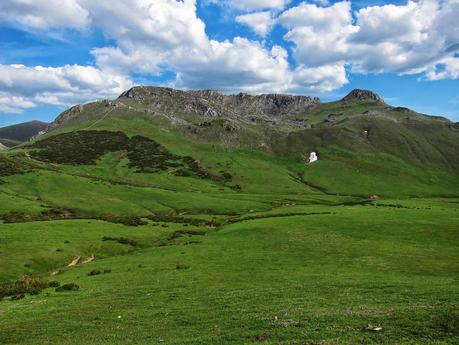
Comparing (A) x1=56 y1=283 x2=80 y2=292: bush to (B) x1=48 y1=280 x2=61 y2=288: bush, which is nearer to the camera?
(A) x1=56 y1=283 x2=80 y2=292: bush

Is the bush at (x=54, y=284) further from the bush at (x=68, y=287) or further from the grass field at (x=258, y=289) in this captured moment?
the bush at (x=68, y=287)

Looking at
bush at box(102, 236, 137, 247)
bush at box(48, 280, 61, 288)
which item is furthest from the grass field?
bush at box(48, 280, 61, 288)

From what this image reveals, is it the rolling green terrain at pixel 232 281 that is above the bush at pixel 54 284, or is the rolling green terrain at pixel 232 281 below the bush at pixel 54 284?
above

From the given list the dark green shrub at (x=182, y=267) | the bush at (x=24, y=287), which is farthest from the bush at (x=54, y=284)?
the dark green shrub at (x=182, y=267)

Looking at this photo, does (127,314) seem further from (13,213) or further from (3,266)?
(13,213)

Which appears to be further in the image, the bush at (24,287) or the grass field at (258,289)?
the bush at (24,287)

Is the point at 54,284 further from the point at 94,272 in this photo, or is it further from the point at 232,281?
the point at 232,281

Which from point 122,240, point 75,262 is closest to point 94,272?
point 75,262

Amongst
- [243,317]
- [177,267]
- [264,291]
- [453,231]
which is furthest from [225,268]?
[453,231]

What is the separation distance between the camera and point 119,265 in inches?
2144

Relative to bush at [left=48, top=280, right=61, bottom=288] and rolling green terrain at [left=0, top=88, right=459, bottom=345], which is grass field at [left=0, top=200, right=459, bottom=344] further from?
bush at [left=48, top=280, right=61, bottom=288]

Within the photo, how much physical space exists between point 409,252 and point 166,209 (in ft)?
262

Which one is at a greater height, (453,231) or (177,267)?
(453,231)

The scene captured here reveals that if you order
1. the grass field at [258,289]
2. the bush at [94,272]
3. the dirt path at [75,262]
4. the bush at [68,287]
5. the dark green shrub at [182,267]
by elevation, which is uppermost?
the grass field at [258,289]
